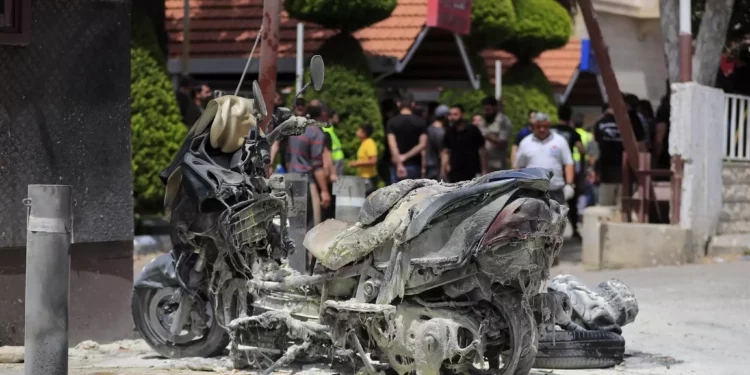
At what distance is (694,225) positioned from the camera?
13625 millimetres

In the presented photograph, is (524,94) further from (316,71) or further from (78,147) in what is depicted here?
(316,71)

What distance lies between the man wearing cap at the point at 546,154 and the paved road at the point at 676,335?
48.7 inches

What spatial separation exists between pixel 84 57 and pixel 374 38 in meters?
11.7

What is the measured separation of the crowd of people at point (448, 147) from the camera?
13.4 meters

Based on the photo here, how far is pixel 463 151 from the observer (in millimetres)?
15023

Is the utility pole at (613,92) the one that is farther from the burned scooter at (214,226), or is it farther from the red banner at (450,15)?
the burned scooter at (214,226)

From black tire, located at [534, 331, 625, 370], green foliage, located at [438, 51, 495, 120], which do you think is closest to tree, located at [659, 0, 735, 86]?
green foliage, located at [438, 51, 495, 120]

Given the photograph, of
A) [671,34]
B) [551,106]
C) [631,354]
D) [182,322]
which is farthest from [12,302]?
[551,106]

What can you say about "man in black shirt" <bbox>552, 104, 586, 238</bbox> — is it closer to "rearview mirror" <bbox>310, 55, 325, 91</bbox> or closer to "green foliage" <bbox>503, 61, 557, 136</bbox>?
"green foliage" <bbox>503, 61, 557, 136</bbox>

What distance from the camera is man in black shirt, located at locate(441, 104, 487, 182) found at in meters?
15.0

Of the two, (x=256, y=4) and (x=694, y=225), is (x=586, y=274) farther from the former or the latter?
(x=256, y=4)

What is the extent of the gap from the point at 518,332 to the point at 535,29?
1540cm

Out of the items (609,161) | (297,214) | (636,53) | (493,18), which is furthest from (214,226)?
(636,53)

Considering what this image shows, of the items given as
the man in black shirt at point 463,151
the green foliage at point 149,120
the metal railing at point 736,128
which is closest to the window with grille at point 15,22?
the green foliage at point 149,120
